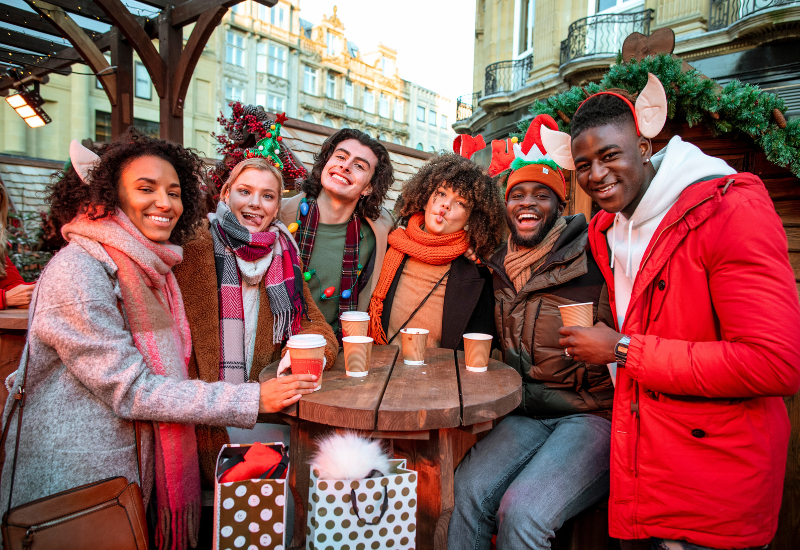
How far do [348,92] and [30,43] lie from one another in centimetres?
3370

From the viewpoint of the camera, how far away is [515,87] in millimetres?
11805

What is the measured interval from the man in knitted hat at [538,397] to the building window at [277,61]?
109ft

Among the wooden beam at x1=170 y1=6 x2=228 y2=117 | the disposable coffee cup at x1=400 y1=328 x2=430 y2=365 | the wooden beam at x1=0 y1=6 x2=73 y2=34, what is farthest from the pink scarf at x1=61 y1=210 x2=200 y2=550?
the wooden beam at x1=0 y1=6 x2=73 y2=34

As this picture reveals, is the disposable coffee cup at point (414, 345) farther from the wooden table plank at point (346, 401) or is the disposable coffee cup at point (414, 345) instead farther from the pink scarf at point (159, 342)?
the pink scarf at point (159, 342)

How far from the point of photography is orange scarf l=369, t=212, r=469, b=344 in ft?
9.45

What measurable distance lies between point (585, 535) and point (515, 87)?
1144 cm

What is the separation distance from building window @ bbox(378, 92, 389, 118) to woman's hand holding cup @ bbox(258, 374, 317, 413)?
1731 inches

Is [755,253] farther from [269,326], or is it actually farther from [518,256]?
[269,326]

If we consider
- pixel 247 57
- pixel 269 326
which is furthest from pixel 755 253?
pixel 247 57

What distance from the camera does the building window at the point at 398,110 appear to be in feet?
148

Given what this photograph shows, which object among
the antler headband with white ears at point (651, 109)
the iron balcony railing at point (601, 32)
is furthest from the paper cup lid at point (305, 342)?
the iron balcony railing at point (601, 32)

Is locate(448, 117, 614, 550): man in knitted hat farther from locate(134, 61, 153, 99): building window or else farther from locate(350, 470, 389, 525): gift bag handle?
locate(134, 61, 153, 99): building window

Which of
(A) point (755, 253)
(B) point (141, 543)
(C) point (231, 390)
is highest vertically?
(A) point (755, 253)

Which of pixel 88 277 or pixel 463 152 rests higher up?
pixel 463 152
